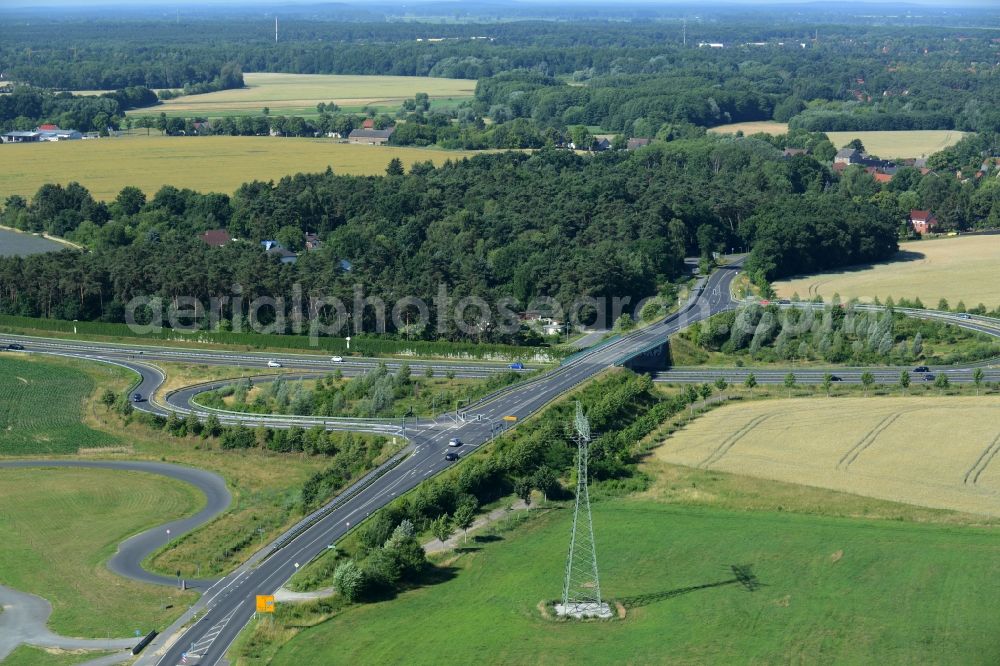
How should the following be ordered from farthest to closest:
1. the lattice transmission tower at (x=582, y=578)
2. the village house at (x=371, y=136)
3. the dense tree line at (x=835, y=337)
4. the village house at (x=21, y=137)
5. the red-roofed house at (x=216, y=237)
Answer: the village house at (x=21, y=137) → the village house at (x=371, y=136) → the red-roofed house at (x=216, y=237) → the dense tree line at (x=835, y=337) → the lattice transmission tower at (x=582, y=578)

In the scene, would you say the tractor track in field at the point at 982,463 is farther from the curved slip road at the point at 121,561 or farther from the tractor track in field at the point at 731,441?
the curved slip road at the point at 121,561

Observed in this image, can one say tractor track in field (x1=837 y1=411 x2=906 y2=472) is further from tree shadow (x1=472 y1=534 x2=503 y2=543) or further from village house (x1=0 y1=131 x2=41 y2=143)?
village house (x1=0 y1=131 x2=41 y2=143)

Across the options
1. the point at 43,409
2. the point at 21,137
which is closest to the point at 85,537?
the point at 43,409

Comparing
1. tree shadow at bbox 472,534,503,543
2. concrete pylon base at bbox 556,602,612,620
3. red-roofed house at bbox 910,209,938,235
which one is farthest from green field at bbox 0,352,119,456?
red-roofed house at bbox 910,209,938,235

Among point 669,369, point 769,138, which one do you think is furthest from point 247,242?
point 769,138

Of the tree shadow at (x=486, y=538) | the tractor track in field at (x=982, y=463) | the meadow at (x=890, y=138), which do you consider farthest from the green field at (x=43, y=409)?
the meadow at (x=890, y=138)
